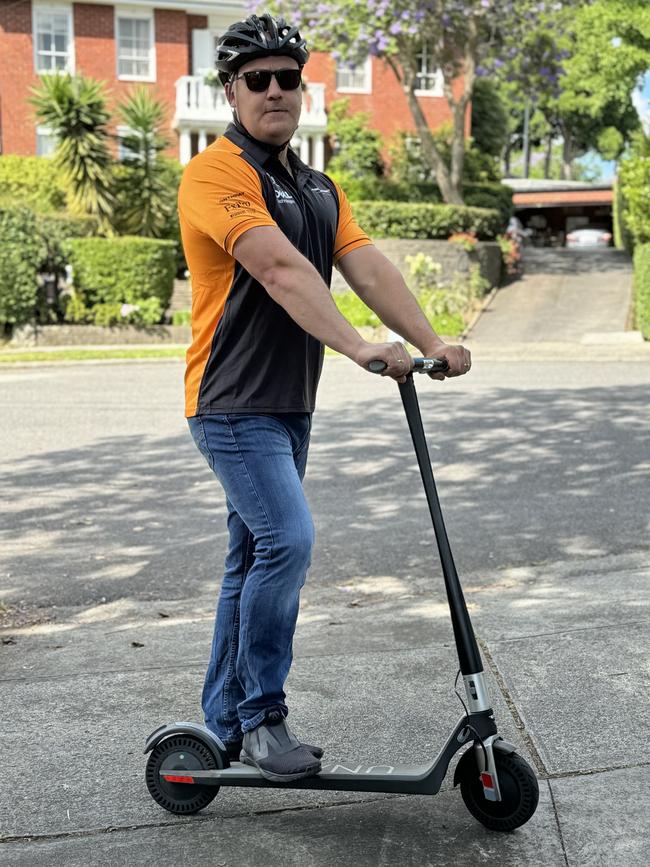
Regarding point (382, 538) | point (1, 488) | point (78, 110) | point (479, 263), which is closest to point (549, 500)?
point (382, 538)

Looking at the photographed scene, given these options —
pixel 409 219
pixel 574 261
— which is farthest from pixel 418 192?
pixel 409 219

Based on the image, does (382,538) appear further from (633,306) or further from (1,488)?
(633,306)

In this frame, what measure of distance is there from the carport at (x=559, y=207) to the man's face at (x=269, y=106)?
4442cm

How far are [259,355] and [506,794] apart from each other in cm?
125

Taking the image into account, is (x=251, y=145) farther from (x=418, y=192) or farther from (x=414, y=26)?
(x=418, y=192)

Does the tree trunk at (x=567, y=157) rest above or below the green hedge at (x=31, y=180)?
above

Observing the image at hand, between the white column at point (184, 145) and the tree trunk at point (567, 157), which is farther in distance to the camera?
the tree trunk at point (567, 157)

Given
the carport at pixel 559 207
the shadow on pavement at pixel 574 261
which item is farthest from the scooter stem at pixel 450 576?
the carport at pixel 559 207

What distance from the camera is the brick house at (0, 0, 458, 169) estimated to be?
32.3 metres

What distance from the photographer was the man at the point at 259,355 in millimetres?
2869

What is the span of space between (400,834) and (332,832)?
0.56 ft

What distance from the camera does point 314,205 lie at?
3.07 m

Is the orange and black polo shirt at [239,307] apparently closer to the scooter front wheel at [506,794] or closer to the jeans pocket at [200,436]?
the jeans pocket at [200,436]

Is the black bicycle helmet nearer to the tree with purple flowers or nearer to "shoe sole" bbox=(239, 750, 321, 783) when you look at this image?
"shoe sole" bbox=(239, 750, 321, 783)
